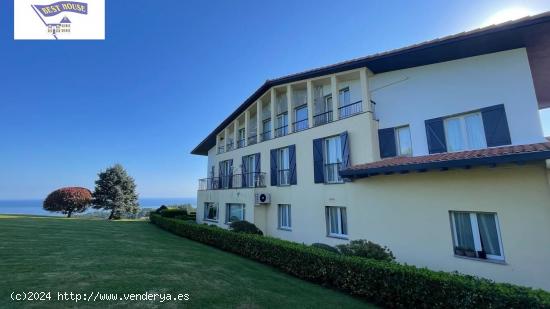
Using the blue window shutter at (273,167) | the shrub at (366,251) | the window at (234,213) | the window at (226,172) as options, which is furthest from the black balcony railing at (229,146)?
the shrub at (366,251)

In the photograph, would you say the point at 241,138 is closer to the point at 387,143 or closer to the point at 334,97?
the point at 334,97

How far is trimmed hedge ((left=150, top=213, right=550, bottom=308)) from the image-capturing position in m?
4.71

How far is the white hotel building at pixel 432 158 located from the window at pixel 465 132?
4cm

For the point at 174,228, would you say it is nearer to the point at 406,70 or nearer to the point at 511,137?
the point at 406,70

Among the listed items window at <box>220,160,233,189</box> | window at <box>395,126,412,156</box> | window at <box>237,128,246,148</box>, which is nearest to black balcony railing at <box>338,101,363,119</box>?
window at <box>395,126,412,156</box>

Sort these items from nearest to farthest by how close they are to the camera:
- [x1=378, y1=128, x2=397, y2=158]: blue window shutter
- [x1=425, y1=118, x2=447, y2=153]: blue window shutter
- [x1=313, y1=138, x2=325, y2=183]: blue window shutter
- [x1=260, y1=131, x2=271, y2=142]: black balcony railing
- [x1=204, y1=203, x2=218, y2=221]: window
Answer: [x1=425, y1=118, x2=447, y2=153]: blue window shutter
[x1=378, y1=128, x2=397, y2=158]: blue window shutter
[x1=313, y1=138, x2=325, y2=183]: blue window shutter
[x1=260, y1=131, x2=271, y2=142]: black balcony railing
[x1=204, y1=203, x2=218, y2=221]: window

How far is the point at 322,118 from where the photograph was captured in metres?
14.6

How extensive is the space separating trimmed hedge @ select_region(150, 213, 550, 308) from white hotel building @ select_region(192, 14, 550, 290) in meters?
2.92

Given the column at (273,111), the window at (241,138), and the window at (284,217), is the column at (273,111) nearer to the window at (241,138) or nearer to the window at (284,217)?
the window at (284,217)

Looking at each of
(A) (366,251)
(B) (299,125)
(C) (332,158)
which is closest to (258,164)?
(B) (299,125)

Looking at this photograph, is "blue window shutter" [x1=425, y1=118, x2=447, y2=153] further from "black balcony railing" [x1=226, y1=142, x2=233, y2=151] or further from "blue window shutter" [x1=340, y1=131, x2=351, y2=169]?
"black balcony railing" [x1=226, y1=142, x2=233, y2=151]

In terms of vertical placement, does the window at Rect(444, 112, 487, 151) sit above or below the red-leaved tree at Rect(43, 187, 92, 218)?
above

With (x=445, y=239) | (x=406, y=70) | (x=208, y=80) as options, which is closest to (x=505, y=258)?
(x=445, y=239)

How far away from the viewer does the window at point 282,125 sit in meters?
17.0
